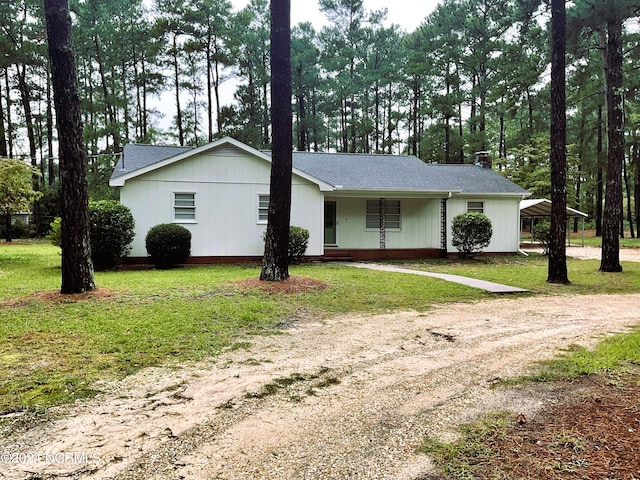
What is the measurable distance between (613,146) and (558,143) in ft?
10.8

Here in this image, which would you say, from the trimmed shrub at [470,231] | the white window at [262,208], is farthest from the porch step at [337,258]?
the trimmed shrub at [470,231]

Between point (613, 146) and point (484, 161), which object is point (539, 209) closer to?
point (484, 161)

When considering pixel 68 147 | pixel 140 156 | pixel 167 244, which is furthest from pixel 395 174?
pixel 68 147

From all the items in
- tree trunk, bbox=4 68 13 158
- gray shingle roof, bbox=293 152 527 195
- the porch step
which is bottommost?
the porch step

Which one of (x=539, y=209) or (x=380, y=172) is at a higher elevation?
(x=380, y=172)

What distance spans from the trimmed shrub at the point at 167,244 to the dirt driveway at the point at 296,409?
8.46m

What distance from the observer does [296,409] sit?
3.44 metres

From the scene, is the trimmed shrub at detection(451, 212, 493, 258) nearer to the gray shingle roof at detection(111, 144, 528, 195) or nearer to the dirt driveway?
the gray shingle roof at detection(111, 144, 528, 195)

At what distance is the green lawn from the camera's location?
4.29 metres

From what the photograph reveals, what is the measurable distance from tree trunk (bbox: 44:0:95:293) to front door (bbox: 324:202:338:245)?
10.5 m

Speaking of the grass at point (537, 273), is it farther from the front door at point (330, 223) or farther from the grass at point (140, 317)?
the front door at point (330, 223)

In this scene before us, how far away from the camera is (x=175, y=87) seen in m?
29.9

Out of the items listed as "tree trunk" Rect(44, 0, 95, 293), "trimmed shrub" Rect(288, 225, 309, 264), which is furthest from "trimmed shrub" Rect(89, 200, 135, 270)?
"trimmed shrub" Rect(288, 225, 309, 264)

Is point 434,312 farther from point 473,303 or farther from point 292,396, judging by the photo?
point 292,396
